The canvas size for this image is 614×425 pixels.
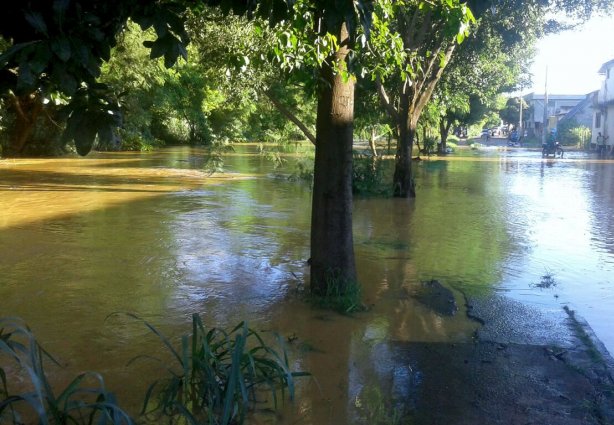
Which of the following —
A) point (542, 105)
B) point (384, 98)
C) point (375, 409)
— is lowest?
point (375, 409)

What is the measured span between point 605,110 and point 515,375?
43.3 metres

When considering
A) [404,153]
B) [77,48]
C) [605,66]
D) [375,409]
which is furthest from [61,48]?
[605,66]

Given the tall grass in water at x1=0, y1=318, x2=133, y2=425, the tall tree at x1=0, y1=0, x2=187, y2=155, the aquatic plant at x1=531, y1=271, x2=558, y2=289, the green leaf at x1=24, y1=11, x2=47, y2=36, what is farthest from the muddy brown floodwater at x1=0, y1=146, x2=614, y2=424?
the green leaf at x1=24, y1=11, x2=47, y2=36

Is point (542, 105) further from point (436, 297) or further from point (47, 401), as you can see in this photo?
point (47, 401)

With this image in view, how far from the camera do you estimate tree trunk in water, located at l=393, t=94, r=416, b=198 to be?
16453mm

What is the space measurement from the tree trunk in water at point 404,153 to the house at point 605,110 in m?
29.2

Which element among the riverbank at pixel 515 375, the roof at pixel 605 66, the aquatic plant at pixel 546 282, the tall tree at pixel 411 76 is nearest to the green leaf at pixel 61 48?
the riverbank at pixel 515 375

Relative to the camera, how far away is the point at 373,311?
6.69 m

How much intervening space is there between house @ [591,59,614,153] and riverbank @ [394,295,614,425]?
38.8m

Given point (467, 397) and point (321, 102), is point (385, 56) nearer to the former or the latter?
point (321, 102)

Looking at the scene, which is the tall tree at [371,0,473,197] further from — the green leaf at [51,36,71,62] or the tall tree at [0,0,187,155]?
the green leaf at [51,36,71,62]

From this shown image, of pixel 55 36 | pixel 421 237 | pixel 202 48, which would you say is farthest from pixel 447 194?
pixel 55 36

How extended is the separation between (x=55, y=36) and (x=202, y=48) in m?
11.3

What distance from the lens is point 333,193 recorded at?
264 inches
